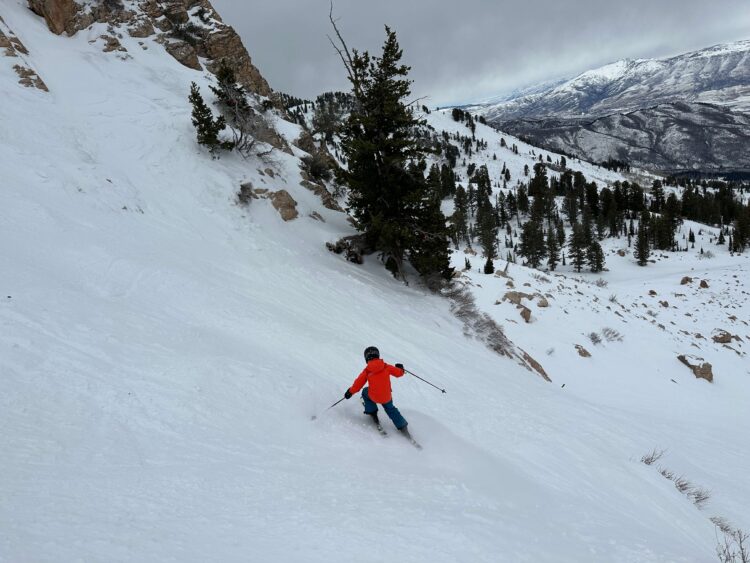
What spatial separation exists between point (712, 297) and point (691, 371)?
37.9m

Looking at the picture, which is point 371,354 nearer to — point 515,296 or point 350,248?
point 350,248

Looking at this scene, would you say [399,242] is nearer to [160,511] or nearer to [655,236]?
[160,511]

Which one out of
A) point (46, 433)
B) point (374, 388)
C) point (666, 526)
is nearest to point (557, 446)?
point (666, 526)

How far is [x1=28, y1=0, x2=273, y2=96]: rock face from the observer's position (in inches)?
1043

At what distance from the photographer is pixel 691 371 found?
21.0m

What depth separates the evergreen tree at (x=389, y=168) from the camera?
18.8m

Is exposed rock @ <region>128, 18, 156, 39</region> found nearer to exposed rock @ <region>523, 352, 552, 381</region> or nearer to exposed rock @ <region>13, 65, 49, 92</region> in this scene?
exposed rock @ <region>13, 65, 49, 92</region>

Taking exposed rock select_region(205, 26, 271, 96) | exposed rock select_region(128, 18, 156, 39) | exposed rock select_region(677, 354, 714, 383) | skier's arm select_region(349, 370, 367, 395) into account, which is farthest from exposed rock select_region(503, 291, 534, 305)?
exposed rock select_region(128, 18, 156, 39)

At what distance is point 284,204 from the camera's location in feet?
69.7

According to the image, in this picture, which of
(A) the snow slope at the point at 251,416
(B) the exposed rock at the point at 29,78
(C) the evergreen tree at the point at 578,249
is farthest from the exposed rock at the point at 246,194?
(C) the evergreen tree at the point at 578,249

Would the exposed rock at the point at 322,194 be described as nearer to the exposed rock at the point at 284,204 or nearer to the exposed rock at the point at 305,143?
the exposed rock at the point at 284,204

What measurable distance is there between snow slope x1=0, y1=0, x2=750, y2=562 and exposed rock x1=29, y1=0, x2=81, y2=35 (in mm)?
10998

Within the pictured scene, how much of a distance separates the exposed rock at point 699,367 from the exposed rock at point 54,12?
143ft

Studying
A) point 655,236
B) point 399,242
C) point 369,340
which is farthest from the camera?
point 655,236
